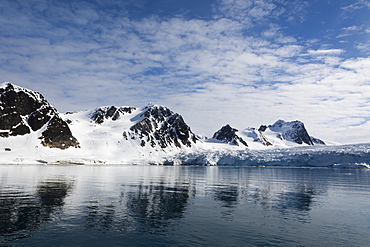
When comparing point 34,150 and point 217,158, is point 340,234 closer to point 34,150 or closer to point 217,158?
point 217,158

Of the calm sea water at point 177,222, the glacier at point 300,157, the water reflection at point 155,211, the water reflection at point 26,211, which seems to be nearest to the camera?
the calm sea water at point 177,222

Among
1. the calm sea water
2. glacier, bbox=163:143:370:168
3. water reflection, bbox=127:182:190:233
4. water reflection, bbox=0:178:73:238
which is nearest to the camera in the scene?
the calm sea water

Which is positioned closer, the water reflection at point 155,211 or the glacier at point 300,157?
the water reflection at point 155,211

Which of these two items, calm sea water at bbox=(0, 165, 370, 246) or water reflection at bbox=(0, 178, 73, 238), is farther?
water reflection at bbox=(0, 178, 73, 238)

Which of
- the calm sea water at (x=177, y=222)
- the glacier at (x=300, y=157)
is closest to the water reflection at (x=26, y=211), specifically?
the calm sea water at (x=177, y=222)

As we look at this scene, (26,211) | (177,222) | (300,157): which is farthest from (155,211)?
(300,157)

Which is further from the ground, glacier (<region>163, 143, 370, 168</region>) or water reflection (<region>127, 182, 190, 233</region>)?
glacier (<region>163, 143, 370, 168</region>)

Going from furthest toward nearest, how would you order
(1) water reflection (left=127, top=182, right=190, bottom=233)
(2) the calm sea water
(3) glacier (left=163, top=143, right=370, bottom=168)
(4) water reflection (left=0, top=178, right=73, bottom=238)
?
(3) glacier (left=163, top=143, right=370, bottom=168), (1) water reflection (left=127, top=182, right=190, bottom=233), (4) water reflection (left=0, top=178, right=73, bottom=238), (2) the calm sea water

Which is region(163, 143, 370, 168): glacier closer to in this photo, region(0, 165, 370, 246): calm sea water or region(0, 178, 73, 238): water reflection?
region(0, 165, 370, 246): calm sea water

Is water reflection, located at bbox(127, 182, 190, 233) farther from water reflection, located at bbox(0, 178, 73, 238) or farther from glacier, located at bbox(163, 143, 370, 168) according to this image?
glacier, located at bbox(163, 143, 370, 168)

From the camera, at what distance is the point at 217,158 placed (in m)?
165

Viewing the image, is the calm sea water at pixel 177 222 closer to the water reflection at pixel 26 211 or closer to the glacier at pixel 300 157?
the water reflection at pixel 26 211

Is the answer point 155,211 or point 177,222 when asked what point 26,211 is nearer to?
point 155,211

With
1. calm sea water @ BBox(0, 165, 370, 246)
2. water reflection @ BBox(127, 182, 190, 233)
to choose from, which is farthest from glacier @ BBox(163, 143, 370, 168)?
water reflection @ BBox(127, 182, 190, 233)
